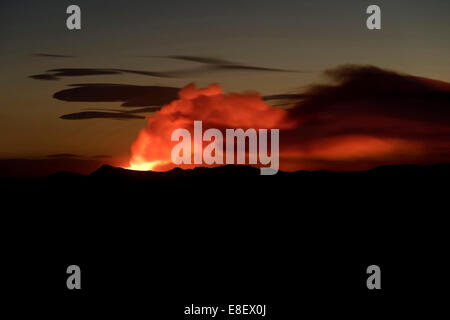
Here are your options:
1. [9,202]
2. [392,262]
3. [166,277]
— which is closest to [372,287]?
[392,262]

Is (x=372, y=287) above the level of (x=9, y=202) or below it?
below

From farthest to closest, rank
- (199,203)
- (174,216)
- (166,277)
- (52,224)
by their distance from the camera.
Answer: (199,203)
(174,216)
(52,224)
(166,277)

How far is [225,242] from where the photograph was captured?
131 feet

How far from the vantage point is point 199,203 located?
6006 cm

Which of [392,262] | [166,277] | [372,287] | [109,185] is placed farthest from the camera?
[109,185]

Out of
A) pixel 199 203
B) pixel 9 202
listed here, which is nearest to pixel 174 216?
pixel 199 203

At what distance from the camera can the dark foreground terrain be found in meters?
26.0

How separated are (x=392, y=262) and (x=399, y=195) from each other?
100ft

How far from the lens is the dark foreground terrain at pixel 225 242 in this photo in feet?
85.5

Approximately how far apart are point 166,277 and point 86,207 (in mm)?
27342

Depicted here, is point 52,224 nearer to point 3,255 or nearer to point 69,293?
point 3,255

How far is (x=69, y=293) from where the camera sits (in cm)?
2603
